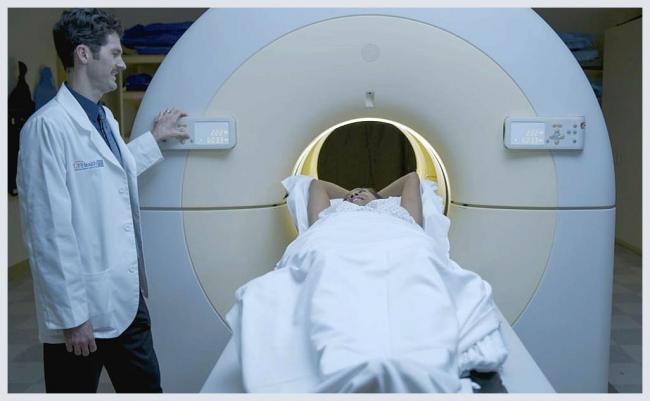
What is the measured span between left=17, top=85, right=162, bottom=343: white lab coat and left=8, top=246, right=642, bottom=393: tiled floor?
2.64 feet

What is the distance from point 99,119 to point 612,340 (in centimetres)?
214

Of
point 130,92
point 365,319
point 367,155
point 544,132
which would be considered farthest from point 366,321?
point 130,92

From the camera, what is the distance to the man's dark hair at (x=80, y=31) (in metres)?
1.37

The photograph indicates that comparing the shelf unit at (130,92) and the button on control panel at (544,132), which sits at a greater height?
the shelf unit at (130,92)

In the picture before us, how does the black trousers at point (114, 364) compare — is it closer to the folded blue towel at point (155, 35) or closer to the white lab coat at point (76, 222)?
the white lab coat at point (76, 222)

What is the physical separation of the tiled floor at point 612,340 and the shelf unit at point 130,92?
3.47 ft

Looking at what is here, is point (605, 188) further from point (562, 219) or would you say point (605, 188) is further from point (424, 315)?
point (424, 315)

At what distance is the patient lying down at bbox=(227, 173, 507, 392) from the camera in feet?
3.26

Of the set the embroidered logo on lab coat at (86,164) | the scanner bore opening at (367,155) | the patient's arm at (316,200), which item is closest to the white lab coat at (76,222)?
the embroidered logo on lab coat at (86,164)

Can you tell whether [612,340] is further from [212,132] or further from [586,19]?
[586,19]

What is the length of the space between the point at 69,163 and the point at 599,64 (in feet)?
13.0

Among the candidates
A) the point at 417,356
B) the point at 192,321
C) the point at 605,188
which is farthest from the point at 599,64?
the point at 417,356

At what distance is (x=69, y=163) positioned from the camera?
4.38ft

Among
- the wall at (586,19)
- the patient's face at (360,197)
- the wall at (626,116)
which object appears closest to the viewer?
the patient's face at (360,197)
